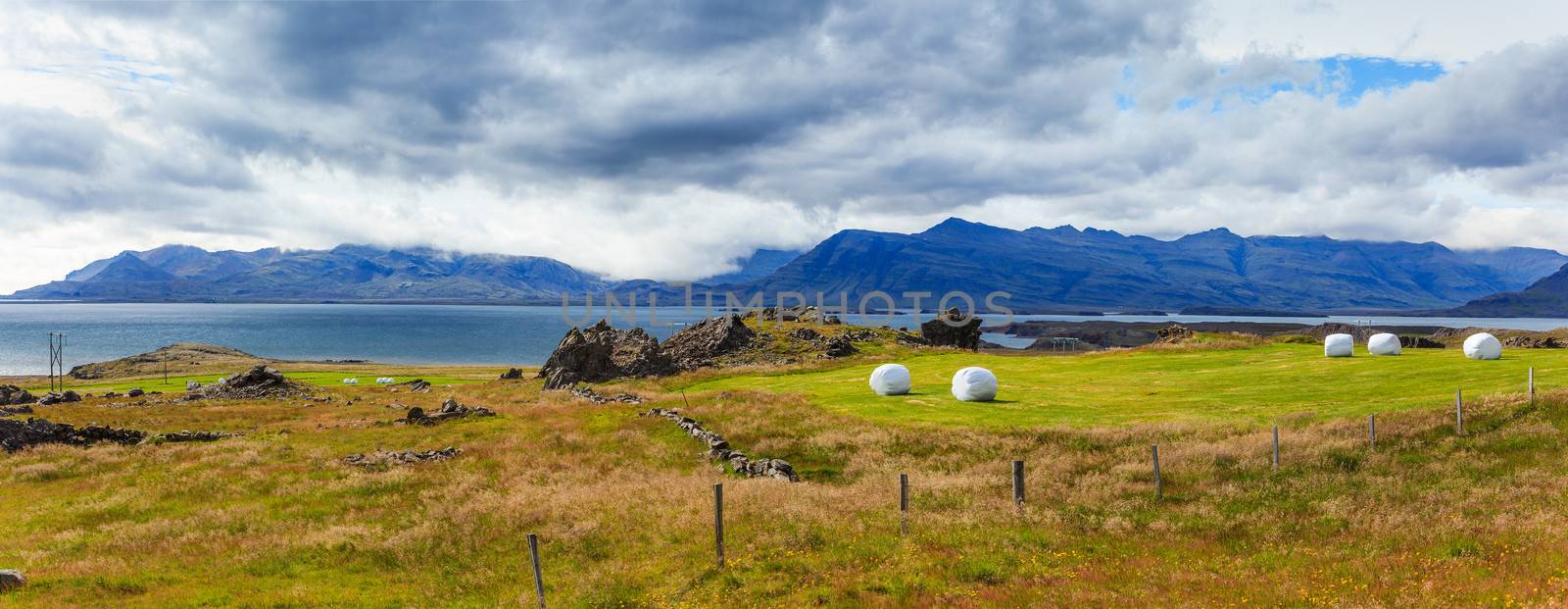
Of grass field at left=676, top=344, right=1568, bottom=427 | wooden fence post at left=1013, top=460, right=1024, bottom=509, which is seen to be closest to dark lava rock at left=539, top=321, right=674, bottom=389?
grass field at left=676, top=344, right=1568, bottom=427

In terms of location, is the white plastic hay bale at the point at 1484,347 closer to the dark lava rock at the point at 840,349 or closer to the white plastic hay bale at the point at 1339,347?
the white plastic hay bale at the point at 1339,347

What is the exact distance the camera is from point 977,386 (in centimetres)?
4594

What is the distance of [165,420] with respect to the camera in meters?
58.6

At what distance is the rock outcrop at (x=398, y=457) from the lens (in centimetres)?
3712

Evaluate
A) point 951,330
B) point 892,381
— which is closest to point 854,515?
point 892,381

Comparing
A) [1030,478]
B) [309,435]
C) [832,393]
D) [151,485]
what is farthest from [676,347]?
[1030,478]

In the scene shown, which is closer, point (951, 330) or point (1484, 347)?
point (1484, 347)

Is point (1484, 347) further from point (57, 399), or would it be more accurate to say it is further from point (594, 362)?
point (57, 399)

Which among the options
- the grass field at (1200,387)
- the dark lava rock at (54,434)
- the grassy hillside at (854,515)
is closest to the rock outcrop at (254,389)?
the dark lava rock at (54,434)

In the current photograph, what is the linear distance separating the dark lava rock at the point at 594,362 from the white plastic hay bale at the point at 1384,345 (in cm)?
6458

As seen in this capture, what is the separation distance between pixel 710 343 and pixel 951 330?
148 feet

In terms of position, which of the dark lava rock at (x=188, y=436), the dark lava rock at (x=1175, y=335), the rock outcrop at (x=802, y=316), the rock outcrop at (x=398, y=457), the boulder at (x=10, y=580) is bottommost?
the dark lava rock at (x=188, y=436)

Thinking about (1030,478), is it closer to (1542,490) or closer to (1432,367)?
(1542,490)

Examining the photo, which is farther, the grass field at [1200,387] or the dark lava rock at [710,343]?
the dark lava rock at [710,343]
